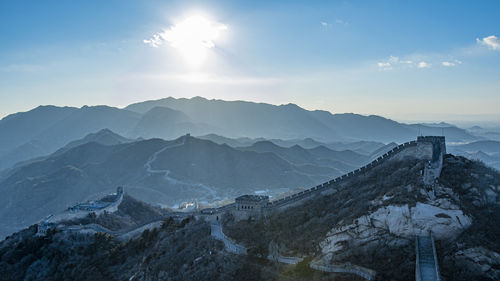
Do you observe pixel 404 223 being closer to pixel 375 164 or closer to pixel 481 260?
pixel 481 260

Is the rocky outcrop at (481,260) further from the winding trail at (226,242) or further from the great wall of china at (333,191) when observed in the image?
the winding trail at (226,242)

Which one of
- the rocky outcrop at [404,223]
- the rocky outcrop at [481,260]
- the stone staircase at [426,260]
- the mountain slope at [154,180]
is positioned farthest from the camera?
the mountain slope at [154,180]

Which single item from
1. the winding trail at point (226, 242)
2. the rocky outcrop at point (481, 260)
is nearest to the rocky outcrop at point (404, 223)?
the rocky outcrop at point (481, 260)

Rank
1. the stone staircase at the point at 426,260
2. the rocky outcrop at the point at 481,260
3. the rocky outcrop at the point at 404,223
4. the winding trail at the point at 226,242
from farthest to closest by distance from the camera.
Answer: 1. the winding trail at the point at 226,242
2. the rocky outcrop at the point at 404,223
3. the rocky outcrop at the point at 481,260
4. the stone staircase at the point at 426,260

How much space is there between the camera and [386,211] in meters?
47.3

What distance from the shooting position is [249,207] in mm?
64750

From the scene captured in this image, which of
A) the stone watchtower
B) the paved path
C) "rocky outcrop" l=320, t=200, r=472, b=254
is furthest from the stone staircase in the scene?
the stone watchtower

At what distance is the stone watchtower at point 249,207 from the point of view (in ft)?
211

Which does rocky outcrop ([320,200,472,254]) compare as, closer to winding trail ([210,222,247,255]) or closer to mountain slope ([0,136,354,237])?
winding trail ([210,222,247,255])

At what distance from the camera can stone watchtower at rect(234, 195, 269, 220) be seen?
6444 cm

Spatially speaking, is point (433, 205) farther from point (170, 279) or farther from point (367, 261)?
point (170, 279)

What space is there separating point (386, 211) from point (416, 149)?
1872 centimetres

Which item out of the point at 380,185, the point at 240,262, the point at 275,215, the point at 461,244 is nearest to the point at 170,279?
the point at 240,262

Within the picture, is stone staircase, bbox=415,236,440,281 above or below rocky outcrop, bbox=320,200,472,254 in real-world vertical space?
below
